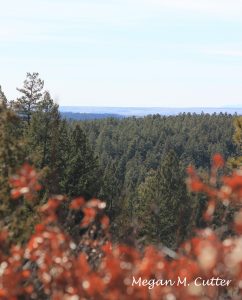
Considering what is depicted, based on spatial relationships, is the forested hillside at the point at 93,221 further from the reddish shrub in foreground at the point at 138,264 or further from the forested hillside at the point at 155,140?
the forested hillside at the point at 155,140

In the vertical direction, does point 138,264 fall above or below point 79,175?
above

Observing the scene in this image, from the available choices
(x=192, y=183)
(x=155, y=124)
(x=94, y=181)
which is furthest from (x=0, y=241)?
(x=155, y=124)

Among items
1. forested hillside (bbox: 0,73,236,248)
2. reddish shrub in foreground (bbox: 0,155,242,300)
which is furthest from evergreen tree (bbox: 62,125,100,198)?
reddish shrub in foreground (bbox: 0,155,242,300)

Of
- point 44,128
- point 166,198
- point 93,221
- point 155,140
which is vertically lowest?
point 155,140

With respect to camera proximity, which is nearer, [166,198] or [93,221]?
[93,221]

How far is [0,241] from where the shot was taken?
238 inches

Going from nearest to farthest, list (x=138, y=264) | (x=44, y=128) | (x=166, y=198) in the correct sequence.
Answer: (x=138, y=264), (x=44, y=128), (x=166, y=198)

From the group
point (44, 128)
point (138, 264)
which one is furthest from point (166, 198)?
point (138, 264)

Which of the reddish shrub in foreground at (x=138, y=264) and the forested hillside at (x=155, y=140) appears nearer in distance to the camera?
the reddish shrub in foreground at (x=138, y=264)

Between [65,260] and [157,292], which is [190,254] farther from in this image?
[65,260]

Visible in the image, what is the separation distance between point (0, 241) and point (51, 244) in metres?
0.92

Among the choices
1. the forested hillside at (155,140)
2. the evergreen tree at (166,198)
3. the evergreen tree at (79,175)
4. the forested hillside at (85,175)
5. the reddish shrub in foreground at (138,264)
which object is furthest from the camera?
the forested hillside at (155,140)

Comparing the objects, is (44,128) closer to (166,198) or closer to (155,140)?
(166,198)

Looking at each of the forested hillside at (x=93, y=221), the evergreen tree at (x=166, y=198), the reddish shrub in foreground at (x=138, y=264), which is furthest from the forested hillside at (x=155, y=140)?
the reddish shrub in foreground at (x=138, y=264)
